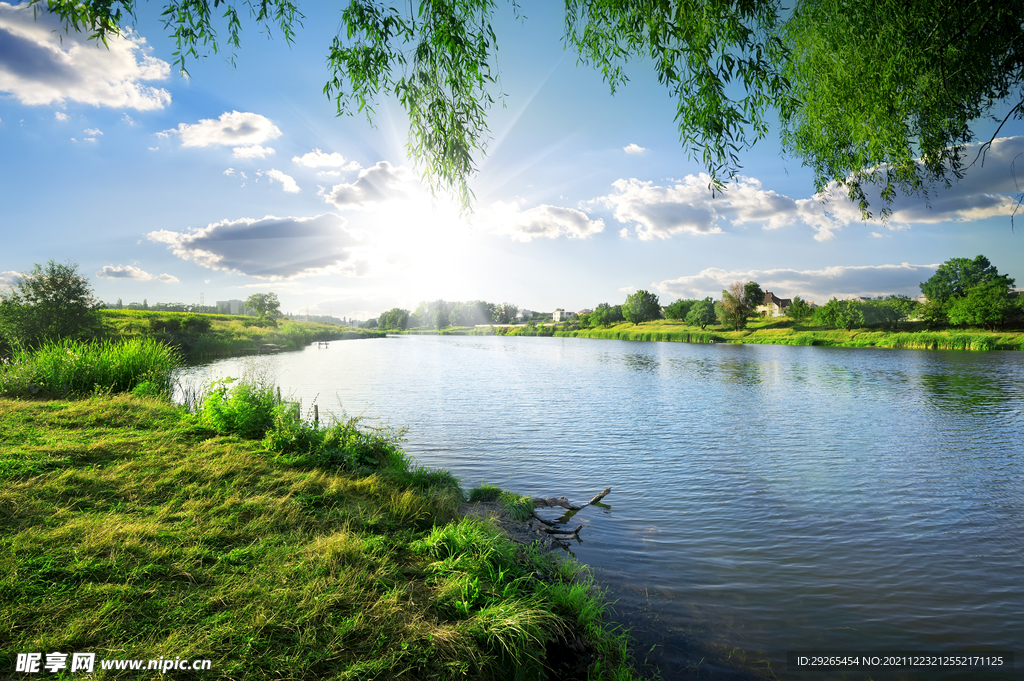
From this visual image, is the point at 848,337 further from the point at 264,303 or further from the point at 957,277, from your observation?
the point at 264,303

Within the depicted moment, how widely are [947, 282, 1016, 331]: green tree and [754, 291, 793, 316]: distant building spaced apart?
70.5 m

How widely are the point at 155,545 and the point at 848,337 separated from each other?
82578 millimetres

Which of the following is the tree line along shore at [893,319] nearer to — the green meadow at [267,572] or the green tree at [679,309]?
the green tree at [679,309]

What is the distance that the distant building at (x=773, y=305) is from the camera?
138 meters

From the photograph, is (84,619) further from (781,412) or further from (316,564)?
(781,412)

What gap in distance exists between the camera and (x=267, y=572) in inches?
157

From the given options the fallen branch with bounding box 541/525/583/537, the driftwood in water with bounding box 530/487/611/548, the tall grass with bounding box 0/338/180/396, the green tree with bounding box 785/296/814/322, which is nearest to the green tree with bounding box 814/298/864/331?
the green tree with bounding box 785/296/814/322

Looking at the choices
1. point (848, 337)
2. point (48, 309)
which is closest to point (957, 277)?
point (848, 337)

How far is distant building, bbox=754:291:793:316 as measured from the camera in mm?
137925

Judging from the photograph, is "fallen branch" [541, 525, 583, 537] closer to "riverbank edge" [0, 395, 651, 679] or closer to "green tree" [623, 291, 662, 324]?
"riverbank edge" [0, 395, 651, 679]

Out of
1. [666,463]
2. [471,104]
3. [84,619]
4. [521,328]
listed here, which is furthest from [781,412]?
[521,328]

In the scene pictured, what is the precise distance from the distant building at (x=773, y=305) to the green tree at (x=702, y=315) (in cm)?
3368

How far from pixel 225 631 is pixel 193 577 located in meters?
0.90

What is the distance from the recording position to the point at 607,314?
14962 cm
